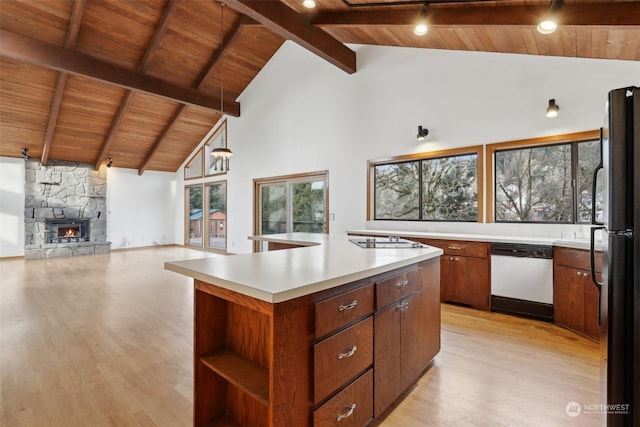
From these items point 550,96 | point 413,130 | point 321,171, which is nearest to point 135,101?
point 321,171

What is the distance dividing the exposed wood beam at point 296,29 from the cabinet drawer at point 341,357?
12.7ft

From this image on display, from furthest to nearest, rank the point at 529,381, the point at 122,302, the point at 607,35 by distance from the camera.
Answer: the point at 122,302 < the point at 607,35 < the point at 529,381

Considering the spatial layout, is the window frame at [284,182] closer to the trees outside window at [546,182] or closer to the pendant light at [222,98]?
the pendant light at [222,98]

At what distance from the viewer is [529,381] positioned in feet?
7.18

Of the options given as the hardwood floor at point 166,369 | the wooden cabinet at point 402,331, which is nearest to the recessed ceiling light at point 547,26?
the wooden cabinet at point 402,331

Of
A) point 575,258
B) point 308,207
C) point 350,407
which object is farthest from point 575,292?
point 308,207

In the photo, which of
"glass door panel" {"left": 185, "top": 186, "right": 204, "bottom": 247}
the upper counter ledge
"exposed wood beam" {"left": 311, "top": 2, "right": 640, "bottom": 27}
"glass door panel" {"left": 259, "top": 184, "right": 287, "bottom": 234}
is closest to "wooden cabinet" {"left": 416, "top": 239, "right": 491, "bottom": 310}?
the upper counter ledge

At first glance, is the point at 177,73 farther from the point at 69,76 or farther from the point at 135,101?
the point at 69,76

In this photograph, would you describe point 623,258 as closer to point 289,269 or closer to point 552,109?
point 289,269

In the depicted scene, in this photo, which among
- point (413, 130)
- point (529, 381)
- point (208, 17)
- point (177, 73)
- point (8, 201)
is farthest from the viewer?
point (8, 201)

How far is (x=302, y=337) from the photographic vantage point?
1.28 metres

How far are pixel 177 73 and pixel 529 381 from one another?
761cm

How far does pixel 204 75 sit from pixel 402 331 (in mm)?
6956

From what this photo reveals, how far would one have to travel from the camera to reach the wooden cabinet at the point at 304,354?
4.05 feet
